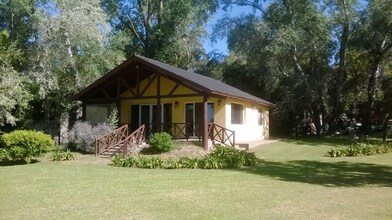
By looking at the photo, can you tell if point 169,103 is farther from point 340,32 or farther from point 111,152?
point 340,32

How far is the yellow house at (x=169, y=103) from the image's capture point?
66.4 feet

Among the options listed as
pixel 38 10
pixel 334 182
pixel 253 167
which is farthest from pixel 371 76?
pixel 38 10

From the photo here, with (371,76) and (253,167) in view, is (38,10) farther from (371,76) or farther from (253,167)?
(371,76)

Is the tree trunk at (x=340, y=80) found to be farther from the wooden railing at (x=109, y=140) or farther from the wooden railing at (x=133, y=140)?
the wooden railing at (x=109, y=140)

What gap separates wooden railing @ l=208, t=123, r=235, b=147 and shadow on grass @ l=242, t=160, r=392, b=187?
196 inches

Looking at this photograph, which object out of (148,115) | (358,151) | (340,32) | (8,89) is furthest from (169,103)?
(340,32)

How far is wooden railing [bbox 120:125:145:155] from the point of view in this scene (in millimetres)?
17750

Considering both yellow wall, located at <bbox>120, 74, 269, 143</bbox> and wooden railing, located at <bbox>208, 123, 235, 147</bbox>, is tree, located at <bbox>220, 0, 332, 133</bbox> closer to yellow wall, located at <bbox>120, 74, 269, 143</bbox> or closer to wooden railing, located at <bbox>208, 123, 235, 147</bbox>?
yellow wall, located at <bbox>120, 74, 269, 143</bbox>

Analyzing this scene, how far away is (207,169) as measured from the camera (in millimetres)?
13289

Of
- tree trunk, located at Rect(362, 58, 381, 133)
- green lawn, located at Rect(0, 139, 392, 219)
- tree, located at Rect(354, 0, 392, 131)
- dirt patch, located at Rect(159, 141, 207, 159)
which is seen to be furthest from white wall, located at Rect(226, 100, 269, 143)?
tree, located at Rect(354, 0, 392, 131)

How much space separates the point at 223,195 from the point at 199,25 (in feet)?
116

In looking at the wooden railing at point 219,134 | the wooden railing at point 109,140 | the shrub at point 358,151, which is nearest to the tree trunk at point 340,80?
the shrub at point 358,151

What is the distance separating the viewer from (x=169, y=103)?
22844 mm

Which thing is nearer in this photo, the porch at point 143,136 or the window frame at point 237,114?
the porch at point 143,136
